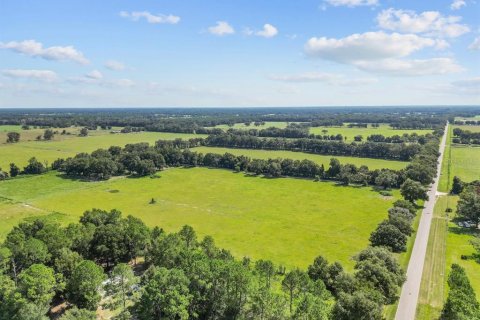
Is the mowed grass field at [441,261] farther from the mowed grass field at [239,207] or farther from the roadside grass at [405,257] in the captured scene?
the mowed grass field at [239,207]

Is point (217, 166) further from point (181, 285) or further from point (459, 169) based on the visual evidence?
point (181, 285)

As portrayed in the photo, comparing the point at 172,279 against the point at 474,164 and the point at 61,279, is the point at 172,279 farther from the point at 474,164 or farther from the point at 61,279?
the point at 474,164

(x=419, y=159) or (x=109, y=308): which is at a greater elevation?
(x=419, y=159)

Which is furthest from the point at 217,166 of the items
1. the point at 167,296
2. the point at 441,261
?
the point at 167,296

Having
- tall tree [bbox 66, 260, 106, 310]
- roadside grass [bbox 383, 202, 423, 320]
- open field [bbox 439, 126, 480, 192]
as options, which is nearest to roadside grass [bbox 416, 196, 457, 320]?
roadside grass [bbox 383, 202, 423, 320]

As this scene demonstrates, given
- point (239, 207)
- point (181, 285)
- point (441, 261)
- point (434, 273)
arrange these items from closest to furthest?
point (181, 285) < point (434, 273) < point (441, 261) < point (239, 207)

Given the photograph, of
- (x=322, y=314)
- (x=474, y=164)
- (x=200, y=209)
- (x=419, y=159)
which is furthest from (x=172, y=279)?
(x=474, y=164)

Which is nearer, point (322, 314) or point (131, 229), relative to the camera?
point (322, 314)

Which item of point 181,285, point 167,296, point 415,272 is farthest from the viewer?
point 415,272

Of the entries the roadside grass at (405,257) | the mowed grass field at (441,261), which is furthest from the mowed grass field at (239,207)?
the mowed grass field at (441,261)
